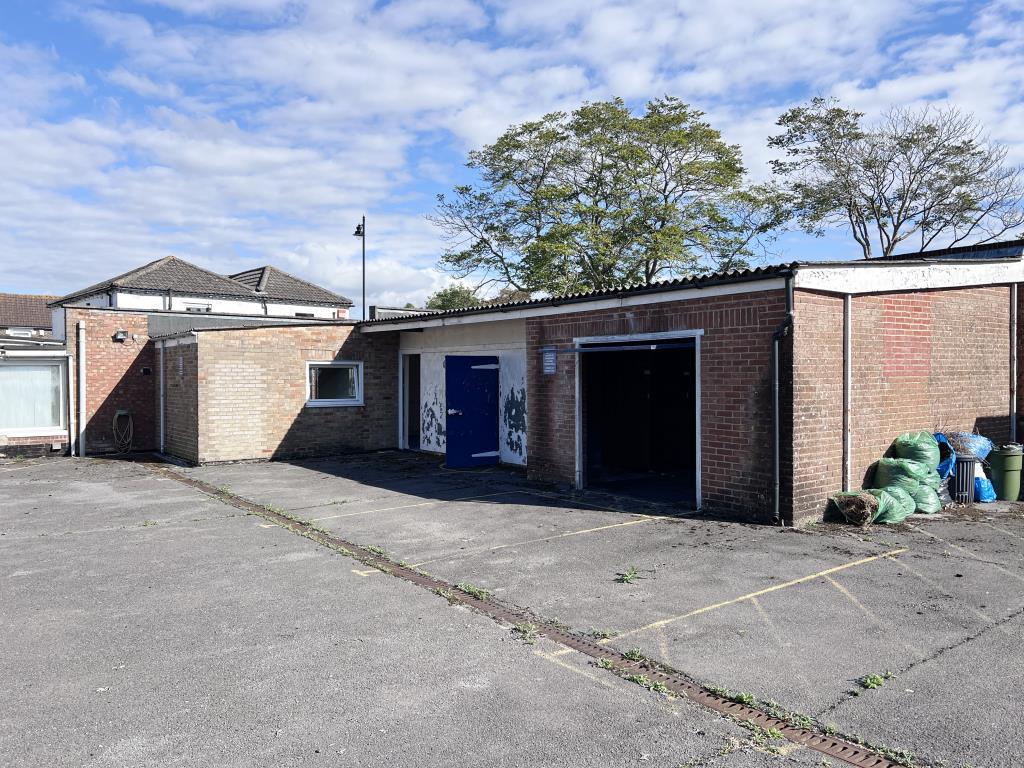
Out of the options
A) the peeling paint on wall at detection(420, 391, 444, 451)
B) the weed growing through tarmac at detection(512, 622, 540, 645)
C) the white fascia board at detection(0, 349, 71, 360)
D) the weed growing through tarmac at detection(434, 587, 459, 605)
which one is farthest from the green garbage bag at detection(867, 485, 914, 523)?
the white fascia board at detection(0, 349, 71, 360)

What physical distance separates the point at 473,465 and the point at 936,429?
295 inches

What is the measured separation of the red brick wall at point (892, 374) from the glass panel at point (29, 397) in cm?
1524

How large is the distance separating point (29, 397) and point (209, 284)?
53.9ft

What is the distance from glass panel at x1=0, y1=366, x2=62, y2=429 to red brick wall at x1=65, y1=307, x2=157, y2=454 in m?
0.51

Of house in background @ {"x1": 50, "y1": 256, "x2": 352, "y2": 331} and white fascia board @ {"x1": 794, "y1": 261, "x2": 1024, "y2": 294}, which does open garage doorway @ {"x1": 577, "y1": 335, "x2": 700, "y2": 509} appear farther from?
house in background @ {"x1": 50, "y1": 256, "x2": 352, "y2": 331}

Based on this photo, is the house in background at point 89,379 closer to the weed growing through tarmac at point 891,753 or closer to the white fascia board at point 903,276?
the white fascia board at point 903,276

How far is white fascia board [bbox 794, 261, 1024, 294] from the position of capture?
818 centimetres

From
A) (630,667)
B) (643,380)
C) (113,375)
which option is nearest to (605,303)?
(643,380)

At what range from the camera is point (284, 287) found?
34969mm

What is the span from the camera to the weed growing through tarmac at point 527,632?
4863 millimetres

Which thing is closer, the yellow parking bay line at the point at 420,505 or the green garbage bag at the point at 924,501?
the green garbage bag at the point at 924,501

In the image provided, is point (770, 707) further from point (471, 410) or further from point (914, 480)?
point (471, 410)

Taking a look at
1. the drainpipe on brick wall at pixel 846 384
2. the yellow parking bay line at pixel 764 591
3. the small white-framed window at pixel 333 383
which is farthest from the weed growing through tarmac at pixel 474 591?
the small white-framed window at pixel 333 383

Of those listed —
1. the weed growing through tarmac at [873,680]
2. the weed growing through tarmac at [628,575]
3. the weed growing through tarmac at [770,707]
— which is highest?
the weed growing through tarmac at [628,575]
